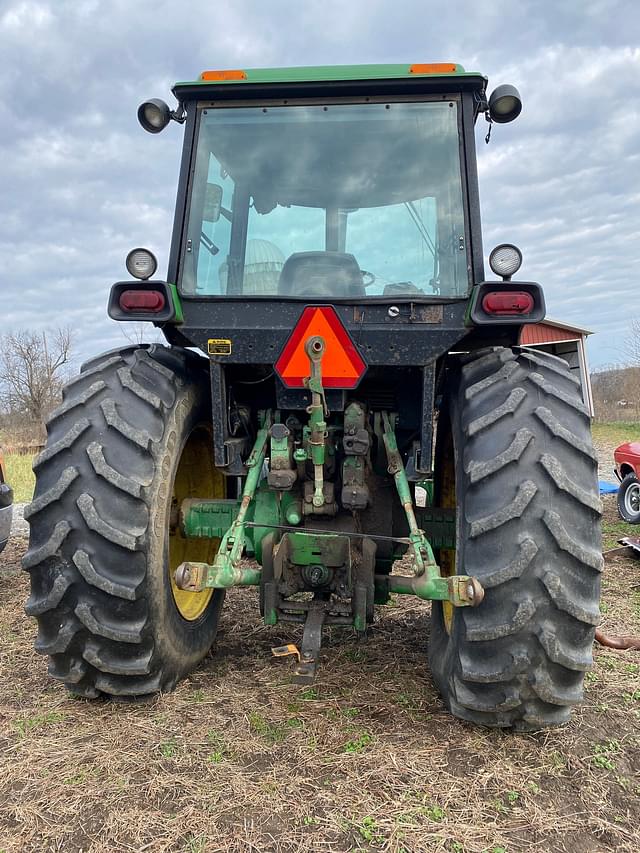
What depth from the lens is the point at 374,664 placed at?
3283 mm

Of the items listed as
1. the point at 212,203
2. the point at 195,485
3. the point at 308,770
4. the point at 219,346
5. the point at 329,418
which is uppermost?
the point at 212,203

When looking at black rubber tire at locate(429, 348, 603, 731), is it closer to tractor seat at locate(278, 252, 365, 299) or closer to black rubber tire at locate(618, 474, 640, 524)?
tractor seat at locate(278, 252, 365, 299)

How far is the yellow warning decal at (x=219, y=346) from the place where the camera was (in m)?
2.85

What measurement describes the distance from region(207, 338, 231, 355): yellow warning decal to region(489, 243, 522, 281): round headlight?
120 cm

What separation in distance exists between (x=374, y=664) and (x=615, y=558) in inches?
138

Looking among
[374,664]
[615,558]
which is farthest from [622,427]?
[374,664]

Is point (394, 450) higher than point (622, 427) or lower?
lower

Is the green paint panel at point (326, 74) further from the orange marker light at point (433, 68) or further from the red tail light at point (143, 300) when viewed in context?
the red tail light at point (143, 300)

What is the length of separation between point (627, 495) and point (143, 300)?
22.1 feet

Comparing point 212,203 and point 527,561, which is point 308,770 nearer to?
point 527,561

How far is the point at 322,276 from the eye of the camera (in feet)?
9.66

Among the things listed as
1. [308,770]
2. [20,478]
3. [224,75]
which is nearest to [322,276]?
[224,75]

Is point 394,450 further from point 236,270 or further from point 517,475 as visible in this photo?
point 236,270

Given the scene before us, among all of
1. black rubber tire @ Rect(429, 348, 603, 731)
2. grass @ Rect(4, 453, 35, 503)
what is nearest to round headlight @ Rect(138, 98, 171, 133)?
black rubber tire @ Rect(429, 348, 603, 731)
